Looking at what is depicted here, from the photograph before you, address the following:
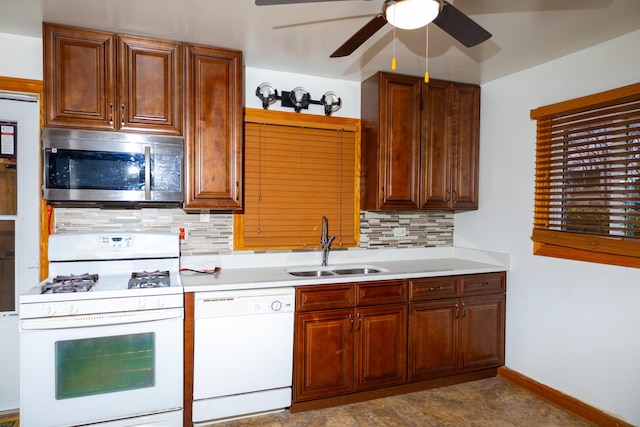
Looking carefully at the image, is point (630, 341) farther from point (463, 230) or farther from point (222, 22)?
point (222, 22)

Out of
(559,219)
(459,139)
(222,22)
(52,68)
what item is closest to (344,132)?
(459,139)

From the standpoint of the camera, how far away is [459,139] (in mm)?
3436

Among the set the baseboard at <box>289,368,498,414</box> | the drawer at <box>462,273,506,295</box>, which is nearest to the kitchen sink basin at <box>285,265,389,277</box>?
the drawer at <box>462,273,506,295</box>

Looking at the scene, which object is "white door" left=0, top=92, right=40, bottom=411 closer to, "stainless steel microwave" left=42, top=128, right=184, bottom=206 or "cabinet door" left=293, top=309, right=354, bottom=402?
"stainless steel microwave" left=42, top=128, right=184, bottom=206

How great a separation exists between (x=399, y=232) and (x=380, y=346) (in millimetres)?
1136

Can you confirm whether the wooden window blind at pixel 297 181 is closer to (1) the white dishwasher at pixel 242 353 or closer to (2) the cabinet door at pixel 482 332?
(1) the white dishwasher at pixel 242 353

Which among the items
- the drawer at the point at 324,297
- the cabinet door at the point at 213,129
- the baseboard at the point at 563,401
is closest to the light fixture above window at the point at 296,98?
the cabinet door at the point at 213,129

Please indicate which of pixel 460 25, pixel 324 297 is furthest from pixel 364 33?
pixel 324 297

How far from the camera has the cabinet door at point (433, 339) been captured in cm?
298

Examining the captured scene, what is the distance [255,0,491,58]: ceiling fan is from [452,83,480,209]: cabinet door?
161 centimetres

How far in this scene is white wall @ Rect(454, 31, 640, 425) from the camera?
2.46 metres

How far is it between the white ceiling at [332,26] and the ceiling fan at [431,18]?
0.37 meters

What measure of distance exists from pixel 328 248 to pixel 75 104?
1.98 metres

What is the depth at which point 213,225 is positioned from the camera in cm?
300
